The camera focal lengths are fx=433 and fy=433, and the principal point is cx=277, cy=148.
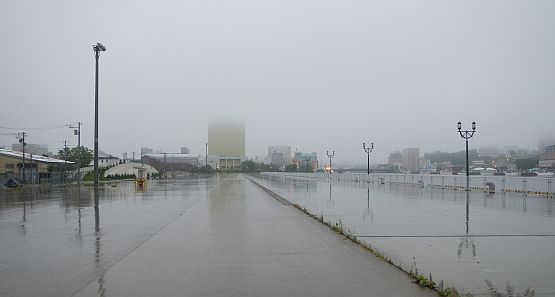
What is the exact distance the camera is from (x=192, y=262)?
8.04m

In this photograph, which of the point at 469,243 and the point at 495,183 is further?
the point at 495,183

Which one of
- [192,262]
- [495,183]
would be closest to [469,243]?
[192,262]

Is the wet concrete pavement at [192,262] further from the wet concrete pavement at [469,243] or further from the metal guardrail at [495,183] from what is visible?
the metal guardrail at [495,183]

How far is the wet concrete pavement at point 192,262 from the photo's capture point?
6297 millimetres

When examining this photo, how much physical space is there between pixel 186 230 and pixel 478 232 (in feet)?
26.5

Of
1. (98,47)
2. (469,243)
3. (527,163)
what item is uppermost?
(98,47)

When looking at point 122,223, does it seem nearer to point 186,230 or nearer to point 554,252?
point 186,230

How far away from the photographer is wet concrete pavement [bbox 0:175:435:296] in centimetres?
630

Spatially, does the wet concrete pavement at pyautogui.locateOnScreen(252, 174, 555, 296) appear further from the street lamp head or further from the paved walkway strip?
the street lamp head

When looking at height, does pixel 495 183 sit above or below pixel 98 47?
below

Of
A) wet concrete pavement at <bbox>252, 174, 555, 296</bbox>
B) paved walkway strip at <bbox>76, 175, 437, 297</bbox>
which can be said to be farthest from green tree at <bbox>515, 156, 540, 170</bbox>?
paved walkway strip at <bbox>76, 175, 437, 297</bbox>

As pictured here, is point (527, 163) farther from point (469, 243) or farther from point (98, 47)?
point (469, 243)

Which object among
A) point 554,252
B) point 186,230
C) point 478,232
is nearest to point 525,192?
point 478,232

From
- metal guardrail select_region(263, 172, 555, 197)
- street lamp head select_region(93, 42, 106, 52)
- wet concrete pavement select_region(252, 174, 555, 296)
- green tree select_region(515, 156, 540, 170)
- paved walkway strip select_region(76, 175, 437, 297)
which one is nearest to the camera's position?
paved walkway strip select_region(76, 175, 437, 297)
